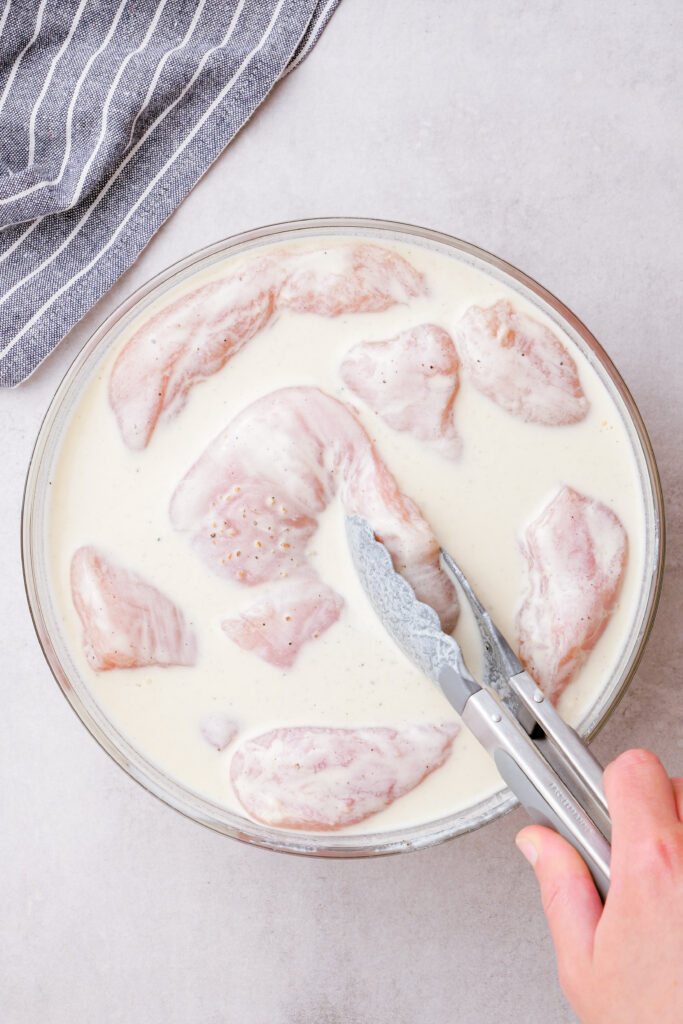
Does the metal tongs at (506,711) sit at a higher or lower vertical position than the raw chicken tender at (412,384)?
lower

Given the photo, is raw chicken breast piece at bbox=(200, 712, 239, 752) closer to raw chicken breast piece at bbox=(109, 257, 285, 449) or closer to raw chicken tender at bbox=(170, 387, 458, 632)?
raw chicken tender at bbox=(170, 387, 458, 632)

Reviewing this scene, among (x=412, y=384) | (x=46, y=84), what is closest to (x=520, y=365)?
(x=412, y=384)

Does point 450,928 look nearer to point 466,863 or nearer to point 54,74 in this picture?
point 466,863

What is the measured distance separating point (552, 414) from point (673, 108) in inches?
21.0

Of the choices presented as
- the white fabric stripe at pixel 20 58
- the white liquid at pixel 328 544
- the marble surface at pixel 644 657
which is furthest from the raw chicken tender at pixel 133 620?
the white fabric stripe at pixel 20 58

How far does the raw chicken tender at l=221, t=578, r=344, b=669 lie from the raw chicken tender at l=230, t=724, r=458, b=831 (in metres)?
0.09

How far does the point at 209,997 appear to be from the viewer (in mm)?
1153

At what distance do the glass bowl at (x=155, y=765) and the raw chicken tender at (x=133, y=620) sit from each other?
6cm

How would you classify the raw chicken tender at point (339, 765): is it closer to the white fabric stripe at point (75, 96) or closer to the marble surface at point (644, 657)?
the marble surface at point (644, 657)

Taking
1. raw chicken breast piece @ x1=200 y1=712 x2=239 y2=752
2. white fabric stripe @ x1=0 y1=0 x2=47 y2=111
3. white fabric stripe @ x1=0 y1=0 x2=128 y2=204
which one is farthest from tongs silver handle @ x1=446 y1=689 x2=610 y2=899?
white fabric stripe @ x1=0 y1=0 x2=47 y2=111

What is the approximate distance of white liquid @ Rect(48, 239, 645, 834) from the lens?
94 cm

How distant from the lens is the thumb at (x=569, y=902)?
735 mm

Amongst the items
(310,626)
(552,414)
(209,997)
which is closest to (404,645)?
(310,626)

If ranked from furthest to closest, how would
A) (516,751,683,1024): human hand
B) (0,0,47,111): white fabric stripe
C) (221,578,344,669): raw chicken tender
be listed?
(0,0,47,111): white fabric stripe, (221,578,344,669): raw chicken tender, (516,751,683,1024): human hand
